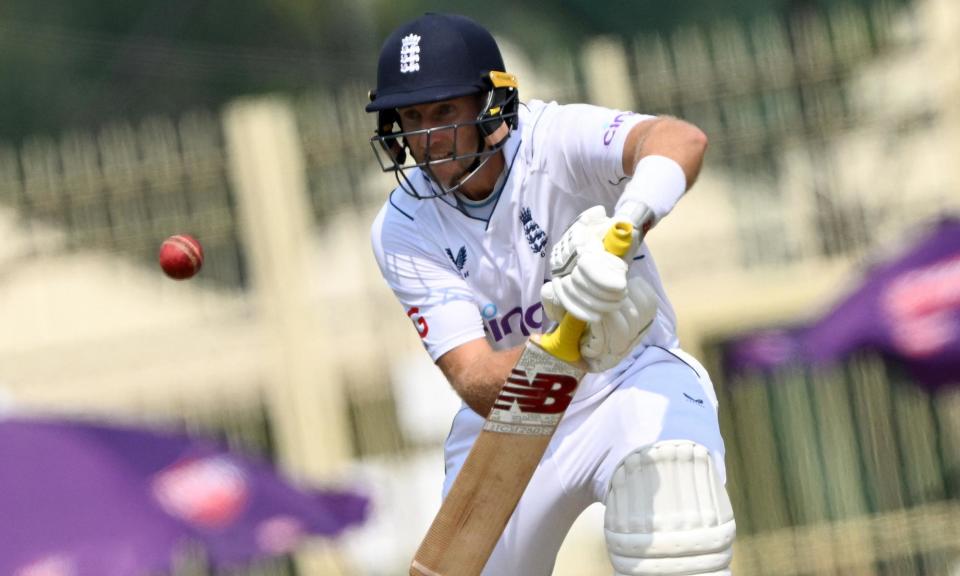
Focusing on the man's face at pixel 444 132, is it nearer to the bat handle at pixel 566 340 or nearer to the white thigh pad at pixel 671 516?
the bat handle at pixel 566 340

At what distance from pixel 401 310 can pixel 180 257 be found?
202 inches

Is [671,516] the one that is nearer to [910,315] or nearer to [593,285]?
[593,285]

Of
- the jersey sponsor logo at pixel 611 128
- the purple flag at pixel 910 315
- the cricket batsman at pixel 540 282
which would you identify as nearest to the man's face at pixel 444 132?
the cricket batsman at pixel 540 282

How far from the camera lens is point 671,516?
411 cm

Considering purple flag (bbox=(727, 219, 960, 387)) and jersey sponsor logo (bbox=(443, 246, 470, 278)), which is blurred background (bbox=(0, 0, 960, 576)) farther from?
jersey sponsor logo (bbox=(443, 246, 470, 278))

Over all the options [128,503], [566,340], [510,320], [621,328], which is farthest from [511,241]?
[128,503]

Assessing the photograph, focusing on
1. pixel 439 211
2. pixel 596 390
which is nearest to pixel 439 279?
pixel 439 211

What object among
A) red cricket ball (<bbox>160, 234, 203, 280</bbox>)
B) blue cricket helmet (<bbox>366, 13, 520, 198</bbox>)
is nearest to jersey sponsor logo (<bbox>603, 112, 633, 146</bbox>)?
blue cricket helmet (<bbox>366, 13, 520, 198</bbox>)

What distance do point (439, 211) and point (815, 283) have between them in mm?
5848

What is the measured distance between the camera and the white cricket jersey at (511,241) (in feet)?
14.6

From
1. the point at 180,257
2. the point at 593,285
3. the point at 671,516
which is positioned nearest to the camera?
the point at 593,285

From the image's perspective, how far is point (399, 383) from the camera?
34.0 ft

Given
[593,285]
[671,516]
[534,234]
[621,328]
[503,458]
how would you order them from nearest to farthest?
1. [593,285]
2. [621,328]
3. [671,516]
4. [503,458]
5. [534,234]

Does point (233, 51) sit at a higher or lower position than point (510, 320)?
higher
